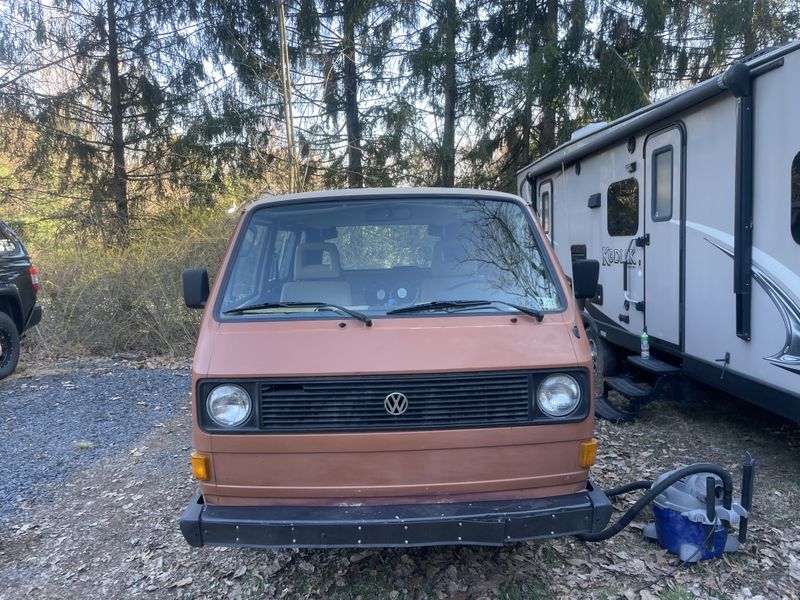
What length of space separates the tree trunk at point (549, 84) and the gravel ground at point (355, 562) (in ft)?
27.5

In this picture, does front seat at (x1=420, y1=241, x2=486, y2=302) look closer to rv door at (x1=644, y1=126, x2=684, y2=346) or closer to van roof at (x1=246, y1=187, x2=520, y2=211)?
van roof at (x1=246, y1=187, x2=520, y2=211)

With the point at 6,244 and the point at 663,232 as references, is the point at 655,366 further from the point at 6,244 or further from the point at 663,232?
the point at 6,244

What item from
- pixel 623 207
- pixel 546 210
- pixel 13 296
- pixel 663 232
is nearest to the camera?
pixel 663 232

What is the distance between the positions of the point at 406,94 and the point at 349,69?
135 centimetres

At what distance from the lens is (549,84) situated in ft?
37.6

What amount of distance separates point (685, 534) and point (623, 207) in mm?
3788

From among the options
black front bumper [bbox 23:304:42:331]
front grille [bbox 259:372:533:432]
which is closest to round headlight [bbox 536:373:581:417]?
front grille [bbox 259:372:533:432]

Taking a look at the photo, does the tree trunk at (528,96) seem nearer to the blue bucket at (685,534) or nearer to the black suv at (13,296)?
the black suv at (13,296)

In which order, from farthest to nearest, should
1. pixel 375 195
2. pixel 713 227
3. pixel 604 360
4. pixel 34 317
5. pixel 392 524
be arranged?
pixel 34 317 < pixel 604 360 < pixel 713 227 < pixel 375 195 < pixel 392 524

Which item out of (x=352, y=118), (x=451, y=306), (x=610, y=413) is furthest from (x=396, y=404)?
(x=352, y=118)

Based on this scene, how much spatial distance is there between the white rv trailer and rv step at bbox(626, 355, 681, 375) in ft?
0.31

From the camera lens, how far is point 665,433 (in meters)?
5.48

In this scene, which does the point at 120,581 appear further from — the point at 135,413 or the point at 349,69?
the point at 349,69

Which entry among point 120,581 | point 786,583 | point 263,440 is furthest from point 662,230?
point 120,581
